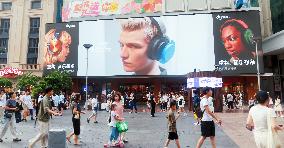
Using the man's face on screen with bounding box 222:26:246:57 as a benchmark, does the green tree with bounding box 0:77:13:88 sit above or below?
below

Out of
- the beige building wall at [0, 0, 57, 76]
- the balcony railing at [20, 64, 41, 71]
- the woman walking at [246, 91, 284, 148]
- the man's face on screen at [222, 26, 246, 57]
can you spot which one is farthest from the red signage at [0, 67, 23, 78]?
the woman walking at [246, 91, 284, 148]

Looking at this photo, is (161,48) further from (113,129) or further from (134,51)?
(113,129)

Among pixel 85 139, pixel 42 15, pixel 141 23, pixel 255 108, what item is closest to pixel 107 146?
pixel 85 139

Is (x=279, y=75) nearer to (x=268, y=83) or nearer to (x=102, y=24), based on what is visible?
(x=268, y=83)

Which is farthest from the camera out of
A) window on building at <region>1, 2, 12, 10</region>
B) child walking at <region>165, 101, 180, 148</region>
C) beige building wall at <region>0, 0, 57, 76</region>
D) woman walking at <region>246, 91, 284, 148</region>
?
window on building at <region>1, 2, 12, 10</region>

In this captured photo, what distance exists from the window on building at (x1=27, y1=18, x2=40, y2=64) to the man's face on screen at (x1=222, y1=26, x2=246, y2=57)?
30653mm

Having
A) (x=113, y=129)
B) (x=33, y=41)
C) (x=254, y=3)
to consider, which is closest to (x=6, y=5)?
(x=33, y=41)

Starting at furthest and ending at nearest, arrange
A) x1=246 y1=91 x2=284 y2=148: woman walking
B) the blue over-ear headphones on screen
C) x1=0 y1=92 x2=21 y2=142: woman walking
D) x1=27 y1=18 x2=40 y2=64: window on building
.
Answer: x1=27 y1=18 x2=40 y2=64: window on building, the blue over-ear headphones on screen, x1=0 y1=92 x2=21 y2=142: woman walking, x1=246 y1=91 x2=284 y2=148: woman walking

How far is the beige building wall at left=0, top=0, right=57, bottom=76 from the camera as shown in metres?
50.8

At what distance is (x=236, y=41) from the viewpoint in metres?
38.4

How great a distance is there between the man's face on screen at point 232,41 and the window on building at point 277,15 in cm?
615

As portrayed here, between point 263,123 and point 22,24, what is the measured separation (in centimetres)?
5238

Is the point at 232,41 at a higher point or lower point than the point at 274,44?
higher

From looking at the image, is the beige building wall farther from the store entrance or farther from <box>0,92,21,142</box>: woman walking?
<box>0,92,21,142</box>: woman walking
